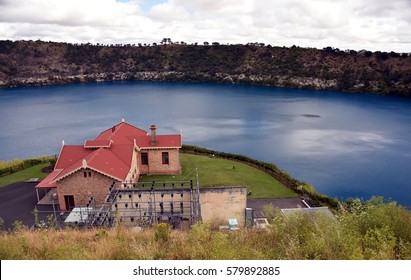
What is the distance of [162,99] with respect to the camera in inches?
4562

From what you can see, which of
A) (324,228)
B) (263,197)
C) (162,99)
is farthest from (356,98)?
(324,228)

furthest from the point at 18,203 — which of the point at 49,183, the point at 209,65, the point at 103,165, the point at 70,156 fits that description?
the point at 209,65

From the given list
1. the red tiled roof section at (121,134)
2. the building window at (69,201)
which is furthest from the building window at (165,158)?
the building window at (69,201)

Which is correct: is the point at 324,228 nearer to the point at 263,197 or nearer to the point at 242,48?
the point at 263,197

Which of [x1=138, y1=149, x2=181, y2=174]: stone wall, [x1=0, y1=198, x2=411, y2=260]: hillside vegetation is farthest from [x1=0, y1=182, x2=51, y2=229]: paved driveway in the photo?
[x1=0, y1=198, x2=411, y2=260]: hillside vegetation

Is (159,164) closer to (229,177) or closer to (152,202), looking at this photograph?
(229,177)

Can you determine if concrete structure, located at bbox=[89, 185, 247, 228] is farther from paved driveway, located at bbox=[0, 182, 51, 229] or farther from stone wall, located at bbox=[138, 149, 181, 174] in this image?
stone wall, located at bbox=[138, 149, 181, 174]

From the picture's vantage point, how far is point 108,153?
108 ft

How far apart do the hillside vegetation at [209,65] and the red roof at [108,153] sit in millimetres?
108204

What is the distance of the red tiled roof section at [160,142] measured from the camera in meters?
38.1

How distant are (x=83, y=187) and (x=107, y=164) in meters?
2.96

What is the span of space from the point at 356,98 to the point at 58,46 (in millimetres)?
158569

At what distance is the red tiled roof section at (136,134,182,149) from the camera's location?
3809cm

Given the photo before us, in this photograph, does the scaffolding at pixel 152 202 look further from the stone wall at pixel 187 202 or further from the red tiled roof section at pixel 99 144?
the red tiled roof section at pixel 99 144
